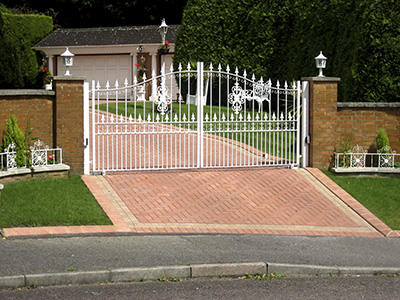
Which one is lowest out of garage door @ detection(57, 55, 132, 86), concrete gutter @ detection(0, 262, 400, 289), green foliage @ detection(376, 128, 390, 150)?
concrete gutter @ detection(0, 262, 400, 289)

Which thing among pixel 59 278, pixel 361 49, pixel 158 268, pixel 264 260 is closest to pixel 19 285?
pixel 59 278

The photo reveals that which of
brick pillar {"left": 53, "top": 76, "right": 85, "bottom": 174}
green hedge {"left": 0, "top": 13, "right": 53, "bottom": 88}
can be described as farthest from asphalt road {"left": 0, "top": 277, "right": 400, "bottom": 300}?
green hedge {"left": 0, "top": 13, "right": 53, "bottom": 88}

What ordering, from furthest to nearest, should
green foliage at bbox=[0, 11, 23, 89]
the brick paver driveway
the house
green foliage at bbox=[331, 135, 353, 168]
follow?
the house < green foliage at bbox=[0, 11, 23, 89] < green foliage at bbox=[331, 135, 353, 168] < the brick paver driveway

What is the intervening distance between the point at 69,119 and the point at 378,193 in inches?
211

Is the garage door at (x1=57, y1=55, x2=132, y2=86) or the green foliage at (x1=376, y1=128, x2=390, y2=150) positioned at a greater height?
the garage door at (x1=57, y1=55, x2=132, y2=86)

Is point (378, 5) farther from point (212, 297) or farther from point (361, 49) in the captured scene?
point (212, 297)

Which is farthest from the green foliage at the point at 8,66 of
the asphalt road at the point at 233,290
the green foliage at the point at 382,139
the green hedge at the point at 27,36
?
the green hedge at the point at 27,36

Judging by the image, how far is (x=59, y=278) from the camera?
6957 mm

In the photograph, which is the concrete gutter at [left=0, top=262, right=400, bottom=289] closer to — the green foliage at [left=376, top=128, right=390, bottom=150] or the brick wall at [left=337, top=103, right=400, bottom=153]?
the green foliage at [left=376, top=128, right=390, bottom=150]

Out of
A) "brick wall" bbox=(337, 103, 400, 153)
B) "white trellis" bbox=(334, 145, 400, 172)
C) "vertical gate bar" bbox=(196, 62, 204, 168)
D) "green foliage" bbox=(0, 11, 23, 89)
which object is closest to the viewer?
"vertical gate bar" bbox=(196, 62, 204, 168)

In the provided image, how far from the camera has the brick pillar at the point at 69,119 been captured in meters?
11.5

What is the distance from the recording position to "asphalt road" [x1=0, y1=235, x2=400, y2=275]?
746cm

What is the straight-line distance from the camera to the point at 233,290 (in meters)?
6.91

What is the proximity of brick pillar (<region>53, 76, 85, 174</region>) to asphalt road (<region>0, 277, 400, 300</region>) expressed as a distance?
4937mm
